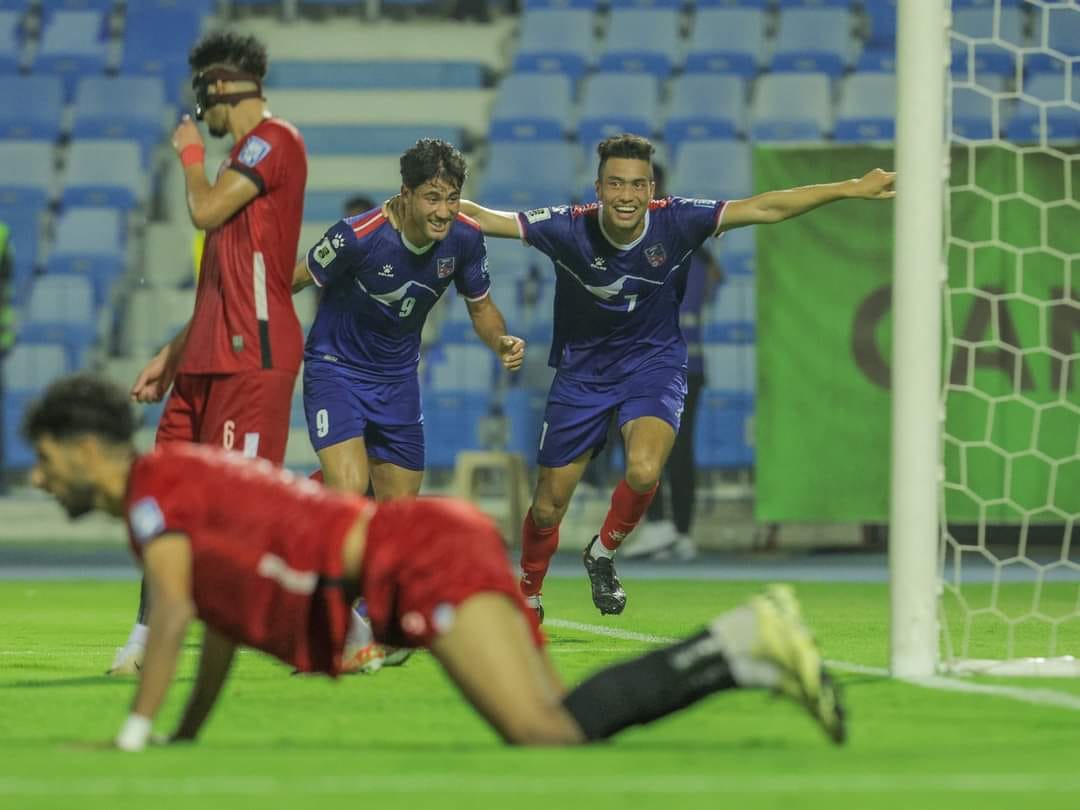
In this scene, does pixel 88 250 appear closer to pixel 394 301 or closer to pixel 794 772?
pixel 394 301

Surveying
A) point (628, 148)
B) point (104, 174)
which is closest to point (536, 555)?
point (628, 148)

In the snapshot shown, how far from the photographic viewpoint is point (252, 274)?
21.0 ft

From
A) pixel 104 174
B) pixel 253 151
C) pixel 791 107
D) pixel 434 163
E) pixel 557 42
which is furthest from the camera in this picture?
pixel 557 42

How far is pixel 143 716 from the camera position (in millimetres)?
4270

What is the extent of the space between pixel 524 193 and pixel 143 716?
1332cm

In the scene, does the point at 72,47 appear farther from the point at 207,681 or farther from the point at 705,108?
the point at 207,681

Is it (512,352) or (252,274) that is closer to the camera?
(252,274)

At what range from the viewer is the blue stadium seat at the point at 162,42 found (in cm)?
1906

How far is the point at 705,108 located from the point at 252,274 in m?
12.3

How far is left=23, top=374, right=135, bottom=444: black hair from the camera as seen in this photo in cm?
442

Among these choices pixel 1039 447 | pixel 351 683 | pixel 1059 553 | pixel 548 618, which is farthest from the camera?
pixel 1059 553

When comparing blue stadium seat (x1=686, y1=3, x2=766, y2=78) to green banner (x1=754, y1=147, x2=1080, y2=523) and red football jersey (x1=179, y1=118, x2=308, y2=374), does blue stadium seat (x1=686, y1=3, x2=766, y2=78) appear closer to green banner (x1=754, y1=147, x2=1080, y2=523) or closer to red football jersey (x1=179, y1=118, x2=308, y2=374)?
green banner (x1=754, y1=147, x2=1080, y2=523)

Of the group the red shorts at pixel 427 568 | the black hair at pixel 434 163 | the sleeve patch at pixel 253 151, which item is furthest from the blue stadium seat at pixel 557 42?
the red shorts at pixel 427 568

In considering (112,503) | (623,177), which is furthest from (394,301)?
(112,503)
